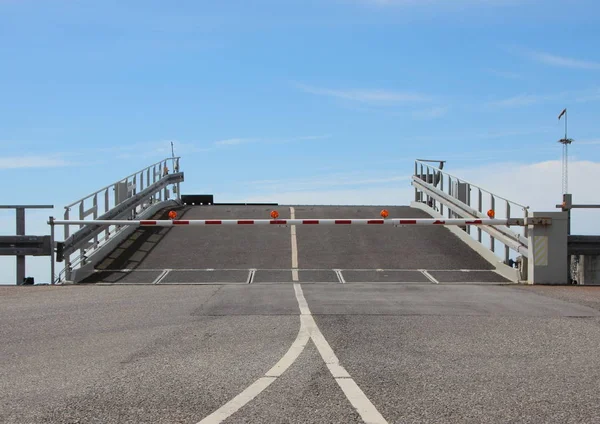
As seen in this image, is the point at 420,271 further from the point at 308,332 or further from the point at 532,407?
the point at 532,407

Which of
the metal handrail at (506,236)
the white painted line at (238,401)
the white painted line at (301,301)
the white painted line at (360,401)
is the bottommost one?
the white painted line at (301,301)

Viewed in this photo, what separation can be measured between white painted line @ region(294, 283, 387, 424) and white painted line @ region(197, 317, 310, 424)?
0.20 meters

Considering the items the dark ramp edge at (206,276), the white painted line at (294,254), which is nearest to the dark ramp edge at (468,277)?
the white painted line at (294,254)

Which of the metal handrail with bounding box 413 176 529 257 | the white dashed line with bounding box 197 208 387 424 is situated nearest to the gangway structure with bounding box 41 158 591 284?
the metal handrail with bounding box 413 176 529 257

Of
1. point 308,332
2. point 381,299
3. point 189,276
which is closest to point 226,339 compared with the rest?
point 308,332

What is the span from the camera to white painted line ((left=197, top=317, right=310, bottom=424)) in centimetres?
464

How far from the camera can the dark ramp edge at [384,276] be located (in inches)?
627

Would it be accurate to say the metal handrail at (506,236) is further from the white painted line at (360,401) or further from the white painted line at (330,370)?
the white painted line at (360,401)

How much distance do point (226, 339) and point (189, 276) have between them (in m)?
8.82

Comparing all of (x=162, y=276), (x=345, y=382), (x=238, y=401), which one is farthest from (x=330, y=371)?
(x=162, y=276)

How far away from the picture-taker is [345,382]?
5.51 meters

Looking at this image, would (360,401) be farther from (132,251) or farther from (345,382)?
(132,251)

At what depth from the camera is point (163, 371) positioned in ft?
19.8

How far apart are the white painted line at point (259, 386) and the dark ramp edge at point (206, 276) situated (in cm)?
845
